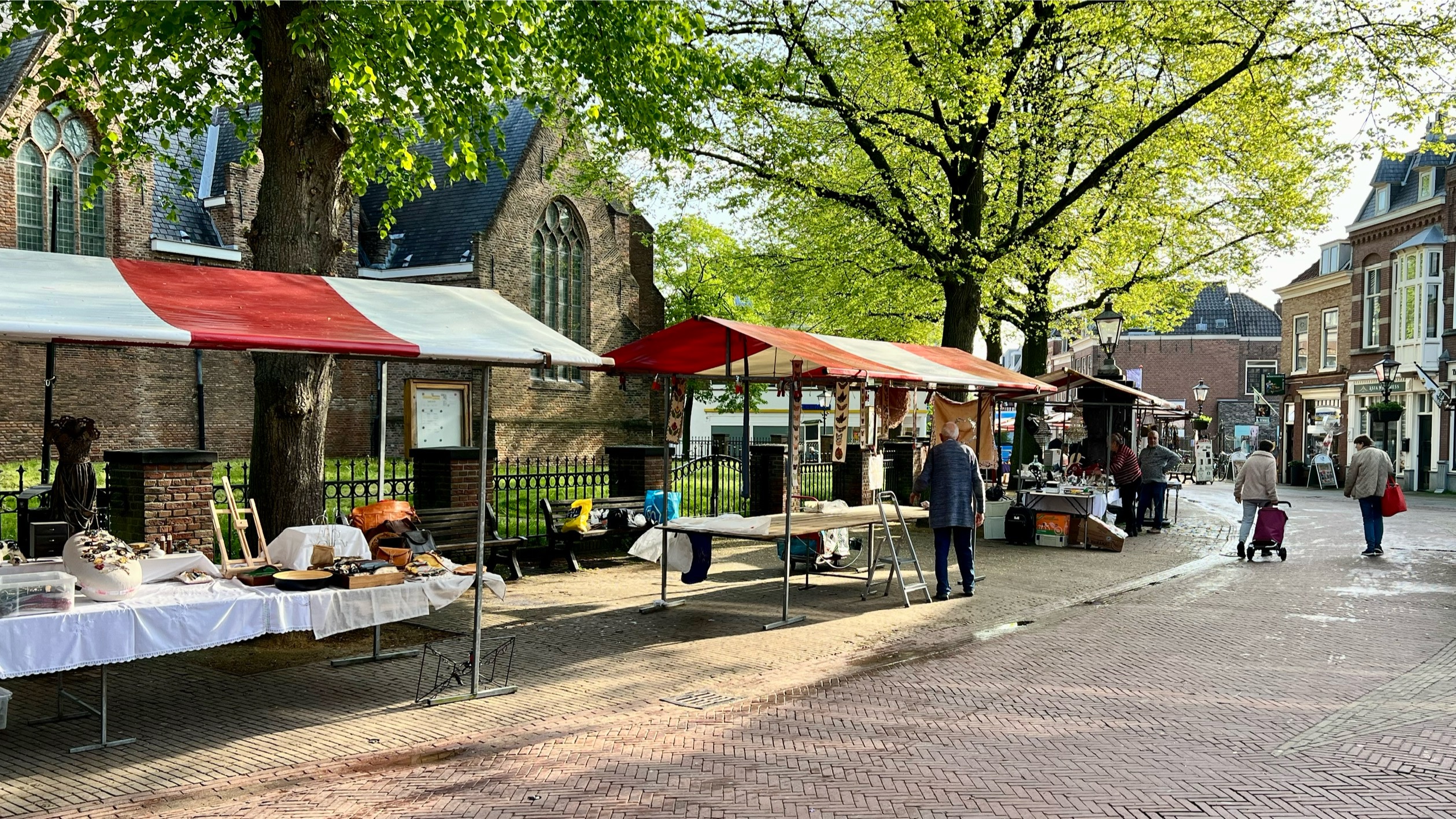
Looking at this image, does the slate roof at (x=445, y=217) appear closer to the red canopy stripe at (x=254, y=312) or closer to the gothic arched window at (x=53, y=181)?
the gothic arched window at (x=53, y=181)

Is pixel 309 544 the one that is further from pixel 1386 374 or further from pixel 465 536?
pixel 1386 374

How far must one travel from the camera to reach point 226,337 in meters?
5.62

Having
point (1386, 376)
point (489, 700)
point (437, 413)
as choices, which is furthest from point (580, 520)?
point (1386, 376)

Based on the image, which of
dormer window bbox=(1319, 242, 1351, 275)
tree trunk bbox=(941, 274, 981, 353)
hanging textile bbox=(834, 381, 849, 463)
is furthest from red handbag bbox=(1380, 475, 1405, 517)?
dormer window bbox=(1319, 242, 1351, 275)

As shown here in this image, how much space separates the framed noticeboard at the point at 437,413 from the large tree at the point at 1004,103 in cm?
1280

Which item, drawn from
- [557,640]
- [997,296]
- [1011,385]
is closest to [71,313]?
[557,640]

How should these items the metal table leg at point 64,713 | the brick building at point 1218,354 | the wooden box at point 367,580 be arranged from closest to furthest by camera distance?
1. the metal table leg at point 64,713
2. the wooden box at point 367,580
3. the brick building at point 1218,354

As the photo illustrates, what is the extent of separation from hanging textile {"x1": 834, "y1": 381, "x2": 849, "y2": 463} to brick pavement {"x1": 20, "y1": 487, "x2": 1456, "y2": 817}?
267cm

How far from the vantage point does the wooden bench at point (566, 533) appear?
12719 mm

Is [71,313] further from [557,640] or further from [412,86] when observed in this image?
[412,86]

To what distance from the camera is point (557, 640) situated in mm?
8859

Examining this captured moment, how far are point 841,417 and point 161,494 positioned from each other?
6443 mm

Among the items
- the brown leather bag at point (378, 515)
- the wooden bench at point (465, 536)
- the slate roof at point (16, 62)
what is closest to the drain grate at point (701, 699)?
the brown leather bag at point (378, 515)

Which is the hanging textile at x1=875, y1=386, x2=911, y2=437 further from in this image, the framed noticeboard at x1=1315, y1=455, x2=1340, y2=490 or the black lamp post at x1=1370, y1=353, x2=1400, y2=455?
the framed noticeboard at x1=1315, y1=455, x2=1340, y2=490
